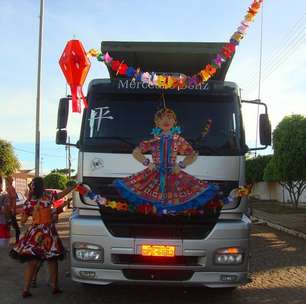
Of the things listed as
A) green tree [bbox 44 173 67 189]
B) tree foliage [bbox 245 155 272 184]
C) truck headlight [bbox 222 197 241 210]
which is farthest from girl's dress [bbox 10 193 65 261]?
tree foliage [bbox 245 155 272 184]

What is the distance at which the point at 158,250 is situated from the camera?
21.2ft

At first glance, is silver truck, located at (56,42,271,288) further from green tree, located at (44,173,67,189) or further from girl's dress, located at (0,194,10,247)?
green tree, located at (44,173,67,189)

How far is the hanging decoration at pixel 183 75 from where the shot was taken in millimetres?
7223

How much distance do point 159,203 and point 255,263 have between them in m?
5.00

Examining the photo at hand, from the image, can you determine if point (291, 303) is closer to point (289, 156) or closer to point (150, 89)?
point (150, 89)

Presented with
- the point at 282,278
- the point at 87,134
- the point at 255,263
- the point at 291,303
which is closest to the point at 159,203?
the point at 87,134

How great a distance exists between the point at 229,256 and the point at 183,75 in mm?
2521

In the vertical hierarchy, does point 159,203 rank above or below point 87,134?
below

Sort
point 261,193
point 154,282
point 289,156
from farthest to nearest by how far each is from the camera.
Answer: point 261,193 → point 289,156 → point 154,282

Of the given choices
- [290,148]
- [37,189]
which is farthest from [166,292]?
[290,148]

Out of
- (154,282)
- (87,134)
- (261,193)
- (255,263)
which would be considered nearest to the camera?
(154,282)

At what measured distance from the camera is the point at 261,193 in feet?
177

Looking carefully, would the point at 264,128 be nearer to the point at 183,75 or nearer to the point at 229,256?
the point at 183,75

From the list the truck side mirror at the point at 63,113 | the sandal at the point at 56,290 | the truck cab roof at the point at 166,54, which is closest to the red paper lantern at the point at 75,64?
the truck side mirror at the point at 63,113
